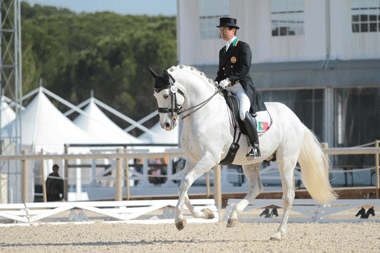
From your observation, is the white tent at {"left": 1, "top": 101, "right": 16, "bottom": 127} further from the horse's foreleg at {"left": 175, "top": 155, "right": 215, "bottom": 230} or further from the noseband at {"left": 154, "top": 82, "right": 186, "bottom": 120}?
the horse's foreleg at {"left": 175, "top": 155, "right": 215, "bottom": 230}

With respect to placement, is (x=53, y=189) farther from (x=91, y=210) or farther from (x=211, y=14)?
(x=211, y=14)

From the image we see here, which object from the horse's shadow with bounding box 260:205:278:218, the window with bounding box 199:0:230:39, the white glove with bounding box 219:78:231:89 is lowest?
the horse's shadow with bounding box 260:205:278:218

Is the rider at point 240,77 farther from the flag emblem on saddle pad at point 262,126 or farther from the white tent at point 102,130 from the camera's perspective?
the white tent at point 102,130

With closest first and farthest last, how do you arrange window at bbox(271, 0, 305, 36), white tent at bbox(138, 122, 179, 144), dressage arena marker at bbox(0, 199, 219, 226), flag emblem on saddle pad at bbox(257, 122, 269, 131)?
flag emblem on saddle pad at bbox(257, 122, 269, 131) < dressage arena marker at bbox(0, 199, 219, 226) < window at bbox(271, 0, 305, 36) < white tent at bbox(138, 122, 179, 144)

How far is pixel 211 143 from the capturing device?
27.7 ft

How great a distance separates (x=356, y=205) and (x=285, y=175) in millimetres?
2857

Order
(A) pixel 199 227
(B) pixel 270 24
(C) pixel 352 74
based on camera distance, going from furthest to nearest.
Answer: (B) pixel 270 24 < (C) pixel 352 74 < (A) pixel 199 227

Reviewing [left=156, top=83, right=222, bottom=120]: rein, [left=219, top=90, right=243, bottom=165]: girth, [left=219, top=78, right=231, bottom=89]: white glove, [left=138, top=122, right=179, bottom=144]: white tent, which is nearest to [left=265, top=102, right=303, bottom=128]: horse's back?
[left=219, top=90, right=243, bottom=165]: girth

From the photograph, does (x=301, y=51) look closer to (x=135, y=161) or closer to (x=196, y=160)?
(x=135, y=161)

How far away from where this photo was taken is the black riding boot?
342 inches

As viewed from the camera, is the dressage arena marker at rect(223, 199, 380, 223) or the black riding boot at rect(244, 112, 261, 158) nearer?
the black riding boot at rect(244, 112, 261, 158)

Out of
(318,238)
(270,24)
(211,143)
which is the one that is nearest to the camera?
(211,143)

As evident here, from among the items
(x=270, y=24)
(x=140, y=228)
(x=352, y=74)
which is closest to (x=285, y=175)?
(x=140, y=228)

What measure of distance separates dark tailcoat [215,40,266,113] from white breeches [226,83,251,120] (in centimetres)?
7
